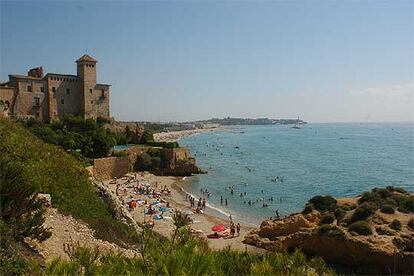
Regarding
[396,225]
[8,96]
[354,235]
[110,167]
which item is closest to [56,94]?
[8,96]

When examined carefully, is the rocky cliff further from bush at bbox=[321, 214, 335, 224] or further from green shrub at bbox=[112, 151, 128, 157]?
green shrub at bbox=[112, 151, 128, 157]

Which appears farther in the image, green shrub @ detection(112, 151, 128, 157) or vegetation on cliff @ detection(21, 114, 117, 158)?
green shrub @ detection(112, 151, 128, 157)

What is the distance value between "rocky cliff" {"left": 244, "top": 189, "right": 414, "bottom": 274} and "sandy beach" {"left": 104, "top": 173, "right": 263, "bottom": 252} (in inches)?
72.9

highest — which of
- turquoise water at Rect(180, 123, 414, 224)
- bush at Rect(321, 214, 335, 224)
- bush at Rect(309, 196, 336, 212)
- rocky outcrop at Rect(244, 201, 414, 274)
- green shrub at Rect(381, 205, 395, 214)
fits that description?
green shrub at Rect(381, 205, 395, 214)

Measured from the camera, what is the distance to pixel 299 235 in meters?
20.6

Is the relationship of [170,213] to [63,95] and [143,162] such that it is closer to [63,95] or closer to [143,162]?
[143,162]

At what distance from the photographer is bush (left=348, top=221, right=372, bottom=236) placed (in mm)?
19109

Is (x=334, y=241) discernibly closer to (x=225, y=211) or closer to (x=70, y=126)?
(x=225, y=211)

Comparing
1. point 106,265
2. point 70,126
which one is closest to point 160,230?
point 106,265

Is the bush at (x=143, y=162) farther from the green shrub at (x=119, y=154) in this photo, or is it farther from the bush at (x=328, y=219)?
the bush at (x=328, y=219)

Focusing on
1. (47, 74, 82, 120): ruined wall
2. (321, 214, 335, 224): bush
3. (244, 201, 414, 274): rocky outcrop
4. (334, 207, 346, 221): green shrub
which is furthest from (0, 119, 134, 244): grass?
(47, 74, 82, 120): ruined wall

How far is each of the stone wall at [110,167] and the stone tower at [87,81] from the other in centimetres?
1374

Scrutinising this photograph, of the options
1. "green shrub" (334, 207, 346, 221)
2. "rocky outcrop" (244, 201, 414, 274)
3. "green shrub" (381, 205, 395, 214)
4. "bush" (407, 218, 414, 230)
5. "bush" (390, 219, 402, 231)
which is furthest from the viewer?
"green shrub" (334, 207, 346, 221)

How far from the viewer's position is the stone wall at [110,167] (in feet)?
134
